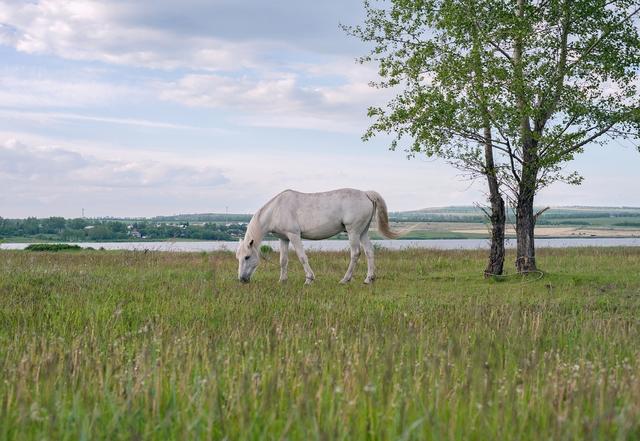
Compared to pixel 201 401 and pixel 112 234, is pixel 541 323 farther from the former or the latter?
pixel 112 234

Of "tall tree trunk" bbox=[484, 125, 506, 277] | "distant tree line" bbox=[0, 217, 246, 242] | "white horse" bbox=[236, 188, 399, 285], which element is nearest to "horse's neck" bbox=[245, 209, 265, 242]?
"white horse" bbox=[236, 188, 399, 285]

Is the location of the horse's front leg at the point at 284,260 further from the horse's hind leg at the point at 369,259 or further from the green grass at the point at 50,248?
the green grass at the point at 50,248

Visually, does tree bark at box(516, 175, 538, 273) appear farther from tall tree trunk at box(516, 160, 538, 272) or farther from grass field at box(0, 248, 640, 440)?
grass field at box(0, 248, 640, 440)

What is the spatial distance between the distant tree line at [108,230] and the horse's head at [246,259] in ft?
128

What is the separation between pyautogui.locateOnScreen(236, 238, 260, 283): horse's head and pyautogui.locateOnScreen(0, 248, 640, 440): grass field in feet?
3.05

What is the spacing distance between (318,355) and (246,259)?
1024cm

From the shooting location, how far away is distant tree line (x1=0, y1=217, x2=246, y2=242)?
57.8 metres

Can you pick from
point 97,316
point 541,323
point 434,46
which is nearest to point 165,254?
point 434,46

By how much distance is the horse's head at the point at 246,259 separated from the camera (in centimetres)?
1580

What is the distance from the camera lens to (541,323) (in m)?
8.64

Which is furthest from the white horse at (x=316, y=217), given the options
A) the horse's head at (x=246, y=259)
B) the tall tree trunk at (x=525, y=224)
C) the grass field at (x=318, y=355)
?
the tall tree trunk at (x=525, y=224)

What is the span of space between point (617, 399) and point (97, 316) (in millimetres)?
6635

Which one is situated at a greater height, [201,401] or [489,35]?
[489,35]

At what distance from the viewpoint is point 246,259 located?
15.9 metres
